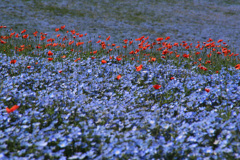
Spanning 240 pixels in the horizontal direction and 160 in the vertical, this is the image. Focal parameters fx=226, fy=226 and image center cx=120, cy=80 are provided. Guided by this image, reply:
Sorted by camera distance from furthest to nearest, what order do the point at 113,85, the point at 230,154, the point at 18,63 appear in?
the point at 18,63 → the point at 113,85 → the point at 230,154

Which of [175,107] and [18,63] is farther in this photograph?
[18,63]

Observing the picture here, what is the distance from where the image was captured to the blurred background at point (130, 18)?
1302 centimetres

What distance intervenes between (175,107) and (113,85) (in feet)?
4.32

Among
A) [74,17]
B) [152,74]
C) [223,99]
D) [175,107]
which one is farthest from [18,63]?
[74,17]

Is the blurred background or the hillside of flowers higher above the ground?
the blurred background

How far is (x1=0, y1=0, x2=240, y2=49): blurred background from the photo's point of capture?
42.7 feet

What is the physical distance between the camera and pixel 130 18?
1653 cm

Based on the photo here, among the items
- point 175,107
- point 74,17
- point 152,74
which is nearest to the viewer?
point 175,107

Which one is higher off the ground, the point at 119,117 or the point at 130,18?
the point at 130,18

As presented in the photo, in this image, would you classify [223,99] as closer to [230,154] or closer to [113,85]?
[230,154]

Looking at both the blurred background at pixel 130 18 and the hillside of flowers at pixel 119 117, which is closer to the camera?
the hillside of flowers at pixel 119 117

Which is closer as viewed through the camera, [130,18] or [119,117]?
[119,117]

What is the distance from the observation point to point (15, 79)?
14.5ft

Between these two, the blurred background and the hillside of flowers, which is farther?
the blurred background
